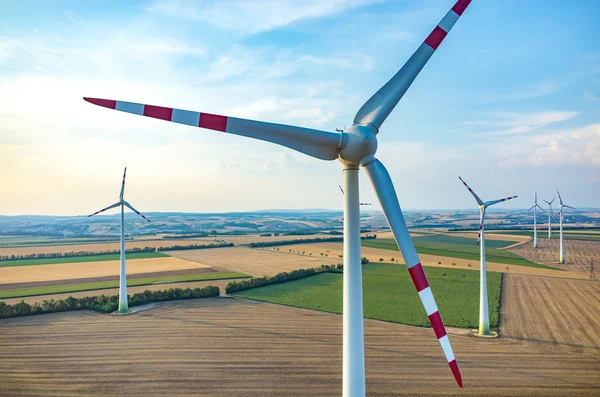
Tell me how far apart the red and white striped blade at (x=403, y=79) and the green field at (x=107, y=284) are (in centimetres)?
5683

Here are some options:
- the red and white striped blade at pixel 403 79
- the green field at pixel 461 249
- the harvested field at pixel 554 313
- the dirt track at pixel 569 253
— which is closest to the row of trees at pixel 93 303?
the harvested field at pixel 554 313

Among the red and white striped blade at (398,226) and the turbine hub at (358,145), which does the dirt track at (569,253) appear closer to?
the red and white striped blade at (398,226)

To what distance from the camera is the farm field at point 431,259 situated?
74.4 meters

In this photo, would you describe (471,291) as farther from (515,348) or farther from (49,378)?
(49,378)

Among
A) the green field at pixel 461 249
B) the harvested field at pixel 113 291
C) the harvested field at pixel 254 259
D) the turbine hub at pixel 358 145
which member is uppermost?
the turbine hub at pixel 358 145

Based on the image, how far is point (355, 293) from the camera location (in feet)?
49.5

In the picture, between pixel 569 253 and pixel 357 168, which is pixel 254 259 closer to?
pixel 569 253

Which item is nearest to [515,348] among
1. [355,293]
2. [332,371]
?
[332,371]

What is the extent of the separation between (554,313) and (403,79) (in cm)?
3959

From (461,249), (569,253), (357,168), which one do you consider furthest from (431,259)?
(357,168)

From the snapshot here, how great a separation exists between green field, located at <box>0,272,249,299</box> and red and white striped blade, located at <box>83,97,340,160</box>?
55529 mm

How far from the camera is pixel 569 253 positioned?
9838 centimetres

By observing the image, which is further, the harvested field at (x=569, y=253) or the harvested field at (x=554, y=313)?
the harvested field at (x=569, y=253)

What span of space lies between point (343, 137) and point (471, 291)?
50.1m
